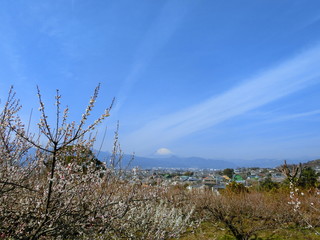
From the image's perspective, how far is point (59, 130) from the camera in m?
2.52

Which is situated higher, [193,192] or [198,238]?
[193,192]

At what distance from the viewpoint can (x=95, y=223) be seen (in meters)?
3.13

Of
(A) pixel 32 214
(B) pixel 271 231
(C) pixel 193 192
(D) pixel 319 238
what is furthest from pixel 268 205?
(A) pixel 32 214

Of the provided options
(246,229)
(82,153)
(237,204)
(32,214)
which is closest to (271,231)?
(246,229)

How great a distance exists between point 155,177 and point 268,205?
19.9ft

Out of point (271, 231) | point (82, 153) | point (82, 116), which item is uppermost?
point (82, 116)

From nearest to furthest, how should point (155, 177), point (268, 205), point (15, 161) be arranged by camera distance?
1. point (15, 161)
2. point (155, 177)
3. point (268, 205)

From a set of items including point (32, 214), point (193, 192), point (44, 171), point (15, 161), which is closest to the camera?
point (32, 214)

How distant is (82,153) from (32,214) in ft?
4.31

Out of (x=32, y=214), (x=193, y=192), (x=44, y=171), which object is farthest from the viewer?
(x=193, y=192)

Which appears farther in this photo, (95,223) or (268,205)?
(268,205)

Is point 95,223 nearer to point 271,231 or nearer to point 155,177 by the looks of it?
point 155,177

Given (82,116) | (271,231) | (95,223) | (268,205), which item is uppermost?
(82,116)

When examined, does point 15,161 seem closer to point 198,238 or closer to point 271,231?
point 198,238
